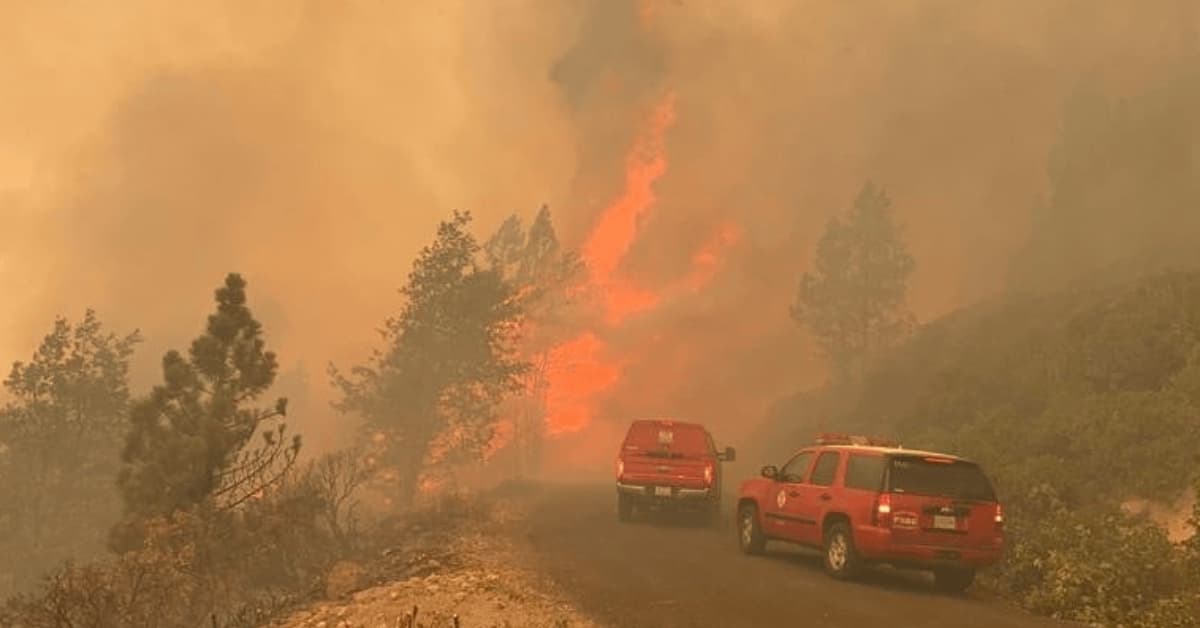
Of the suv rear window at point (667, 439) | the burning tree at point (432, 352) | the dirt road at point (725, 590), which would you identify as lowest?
the dirt road at point (725, 590)

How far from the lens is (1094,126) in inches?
2675

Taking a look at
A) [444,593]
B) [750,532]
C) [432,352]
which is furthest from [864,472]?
[432,352]

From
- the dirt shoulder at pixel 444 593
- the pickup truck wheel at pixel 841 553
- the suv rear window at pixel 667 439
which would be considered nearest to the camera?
the dirt shoulder at pixel 444 593

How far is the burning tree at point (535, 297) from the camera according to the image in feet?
155

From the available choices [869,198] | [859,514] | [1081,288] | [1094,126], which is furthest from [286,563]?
[1094,126]

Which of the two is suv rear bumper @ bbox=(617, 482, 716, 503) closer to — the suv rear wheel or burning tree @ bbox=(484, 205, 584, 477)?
the suv rear wheel

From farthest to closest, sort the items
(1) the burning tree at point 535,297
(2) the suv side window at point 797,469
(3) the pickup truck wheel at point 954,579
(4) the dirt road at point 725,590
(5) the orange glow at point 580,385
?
(5) the orange glow at point 580,385 < (1) the burning tree at point 535,297 < (2) the suv side window at point 797,469 < (3) the pickup truck wheel at point 954,579 < (4) the dirt road at point 725,590

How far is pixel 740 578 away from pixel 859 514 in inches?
76.7

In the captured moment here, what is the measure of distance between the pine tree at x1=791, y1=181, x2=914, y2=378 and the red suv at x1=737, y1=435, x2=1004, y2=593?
38.5 m

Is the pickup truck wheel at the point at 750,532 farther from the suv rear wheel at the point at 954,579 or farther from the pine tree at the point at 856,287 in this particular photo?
the pine tree at the point at 856,287

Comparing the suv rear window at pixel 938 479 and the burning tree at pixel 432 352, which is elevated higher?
the burning tree at pixel 432 352

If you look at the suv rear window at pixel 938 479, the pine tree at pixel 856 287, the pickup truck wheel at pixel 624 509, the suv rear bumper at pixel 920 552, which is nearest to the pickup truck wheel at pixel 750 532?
Result: the suv rear bumper at pixel 920 552

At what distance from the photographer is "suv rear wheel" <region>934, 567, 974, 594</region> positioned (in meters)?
12.4

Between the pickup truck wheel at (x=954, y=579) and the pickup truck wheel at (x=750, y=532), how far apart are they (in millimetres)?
3069
